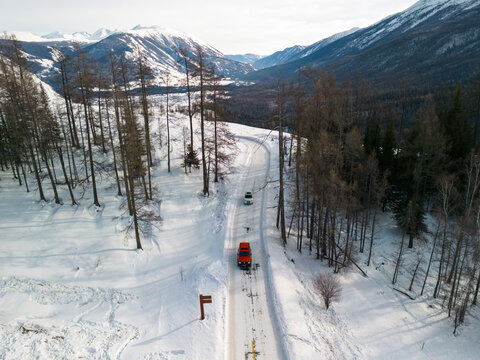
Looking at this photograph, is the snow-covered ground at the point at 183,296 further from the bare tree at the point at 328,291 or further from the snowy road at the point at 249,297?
the bare tree at the point at 328,291

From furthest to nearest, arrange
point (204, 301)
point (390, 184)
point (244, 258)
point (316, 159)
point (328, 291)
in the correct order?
point (390, 184) < point (316, 159) < point (244, 258) < point (328, 291) < point (204, 301)

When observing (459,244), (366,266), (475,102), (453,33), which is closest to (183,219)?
(366,266)

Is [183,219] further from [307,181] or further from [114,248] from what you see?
[307,181]

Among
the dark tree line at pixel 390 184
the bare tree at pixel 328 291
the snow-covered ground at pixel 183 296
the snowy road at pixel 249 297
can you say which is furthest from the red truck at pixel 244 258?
the dark tree line at pixel 390 184

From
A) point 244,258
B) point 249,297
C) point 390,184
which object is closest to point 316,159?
point 244,258

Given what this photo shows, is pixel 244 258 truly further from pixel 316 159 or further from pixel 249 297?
pixel 316 159

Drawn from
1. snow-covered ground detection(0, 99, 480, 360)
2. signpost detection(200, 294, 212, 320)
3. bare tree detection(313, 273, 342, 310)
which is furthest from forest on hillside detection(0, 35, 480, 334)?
signpost detection(200, 294, 212, 320)

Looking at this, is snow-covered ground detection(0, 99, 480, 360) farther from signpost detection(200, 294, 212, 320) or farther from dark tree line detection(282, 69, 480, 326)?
dark tree line detection(282, 69, 480, 326)
